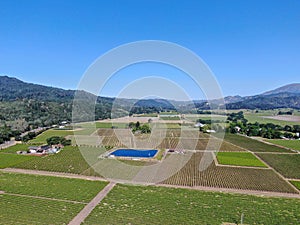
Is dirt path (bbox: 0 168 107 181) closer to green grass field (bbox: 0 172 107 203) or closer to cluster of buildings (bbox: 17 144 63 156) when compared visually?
green grass field (bbox: 0 172 107 203)

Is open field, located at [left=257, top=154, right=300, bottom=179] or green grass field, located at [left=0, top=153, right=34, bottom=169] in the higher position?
green grass field, located at [left=0, top=153, right=34, bottom=169]

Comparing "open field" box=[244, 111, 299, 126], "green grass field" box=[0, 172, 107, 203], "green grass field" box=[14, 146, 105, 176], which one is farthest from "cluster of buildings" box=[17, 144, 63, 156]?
"open field" box=[244, 111, 299, 126]

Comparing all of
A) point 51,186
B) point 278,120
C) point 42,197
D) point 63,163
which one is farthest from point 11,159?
point 278,120

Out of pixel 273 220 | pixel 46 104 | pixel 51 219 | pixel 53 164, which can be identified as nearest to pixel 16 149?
pixel 53 164

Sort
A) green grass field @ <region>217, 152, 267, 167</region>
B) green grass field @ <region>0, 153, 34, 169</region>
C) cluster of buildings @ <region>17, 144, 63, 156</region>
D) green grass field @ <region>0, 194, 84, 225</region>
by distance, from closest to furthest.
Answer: green grass field @ <region>0, 194, 84, 225</region>, green grass field @ <region>0, 153, 34, 169</region>, green grass field @ <region>217, 152, 267, 167</region>, cluster of buildings @ <region>17, 144, 63, 156</region>

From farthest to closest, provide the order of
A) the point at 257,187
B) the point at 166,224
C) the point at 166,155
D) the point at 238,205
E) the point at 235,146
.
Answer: the point at 235,146, the point at 166,155, the point at 257,187, the point at 238,205, the point at 166,224

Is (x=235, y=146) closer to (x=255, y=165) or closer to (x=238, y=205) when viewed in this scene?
(x=255, y=165)

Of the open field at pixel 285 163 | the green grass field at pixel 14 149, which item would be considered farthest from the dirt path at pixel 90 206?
→ the green grass field at pixel 14 149
